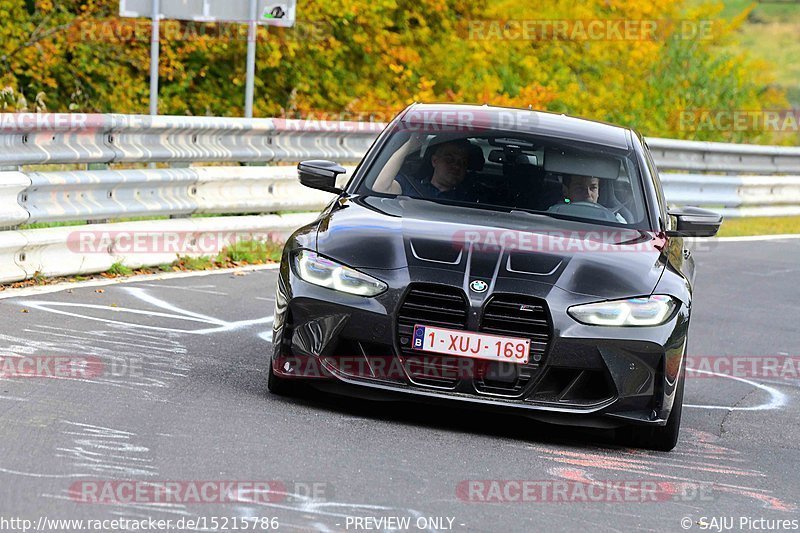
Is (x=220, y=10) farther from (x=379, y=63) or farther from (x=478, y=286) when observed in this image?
(x=379, y=63)

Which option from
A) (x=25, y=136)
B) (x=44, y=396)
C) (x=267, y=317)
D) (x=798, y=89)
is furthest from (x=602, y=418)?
(x=798, y=89)

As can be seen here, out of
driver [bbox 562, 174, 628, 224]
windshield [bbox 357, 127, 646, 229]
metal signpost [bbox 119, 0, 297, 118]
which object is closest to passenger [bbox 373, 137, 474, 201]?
windshield [bbox 357, 127, 646, 229]

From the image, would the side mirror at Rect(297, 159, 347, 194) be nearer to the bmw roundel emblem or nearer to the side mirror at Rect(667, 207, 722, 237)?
the bmw roundel emblem

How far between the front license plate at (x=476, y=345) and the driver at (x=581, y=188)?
1.61 metres

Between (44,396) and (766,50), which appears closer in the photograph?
(44,396)

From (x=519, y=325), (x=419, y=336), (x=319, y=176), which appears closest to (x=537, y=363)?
(x=519, y=325)

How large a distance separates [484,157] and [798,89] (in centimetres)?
8845

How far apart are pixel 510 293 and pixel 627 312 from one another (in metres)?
0.54

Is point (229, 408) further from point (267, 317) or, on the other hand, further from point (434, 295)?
point (267, 317)

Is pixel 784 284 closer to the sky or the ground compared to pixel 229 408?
closer to the ground

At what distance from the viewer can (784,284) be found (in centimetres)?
1415

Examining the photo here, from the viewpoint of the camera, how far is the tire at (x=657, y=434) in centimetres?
670

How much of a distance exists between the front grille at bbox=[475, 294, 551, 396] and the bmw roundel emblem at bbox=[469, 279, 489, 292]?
60 millimetres

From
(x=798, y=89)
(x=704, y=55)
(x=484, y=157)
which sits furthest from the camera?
(x=798, y=89)
